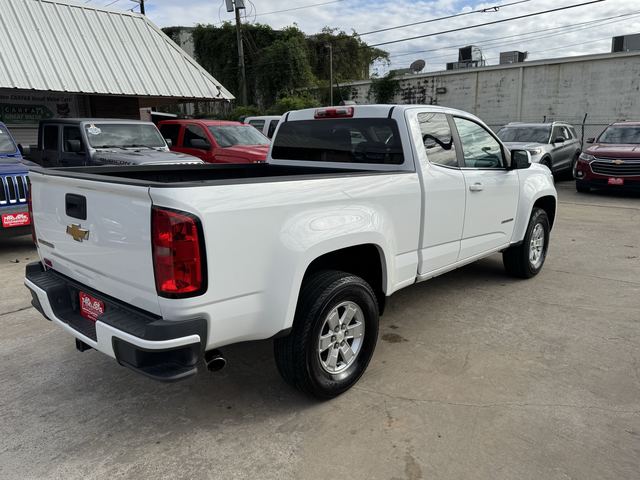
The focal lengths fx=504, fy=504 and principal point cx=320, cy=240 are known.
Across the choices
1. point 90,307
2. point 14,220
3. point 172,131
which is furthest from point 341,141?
point 172,131

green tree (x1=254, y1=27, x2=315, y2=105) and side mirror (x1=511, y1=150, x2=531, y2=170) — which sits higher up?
green tree (x1=254, y1=27, x2=315, y2=105)

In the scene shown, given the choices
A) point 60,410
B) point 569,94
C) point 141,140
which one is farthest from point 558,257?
point 569,94

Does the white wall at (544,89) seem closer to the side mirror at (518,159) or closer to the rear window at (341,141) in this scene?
the side mirror at (518,159)

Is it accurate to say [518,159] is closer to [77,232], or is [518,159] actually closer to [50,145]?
[77,232]

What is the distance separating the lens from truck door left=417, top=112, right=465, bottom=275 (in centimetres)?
378

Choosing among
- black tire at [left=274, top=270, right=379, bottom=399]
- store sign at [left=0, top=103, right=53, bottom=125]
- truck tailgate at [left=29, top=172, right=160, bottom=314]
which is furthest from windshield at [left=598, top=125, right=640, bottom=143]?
store sign at [left=0, top=103, right=53, bottom=125]

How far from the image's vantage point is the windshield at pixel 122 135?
882cm

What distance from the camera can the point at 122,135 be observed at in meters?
9.23

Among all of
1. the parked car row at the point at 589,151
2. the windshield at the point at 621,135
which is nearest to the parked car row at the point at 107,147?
the parked car row at the point at 589,151

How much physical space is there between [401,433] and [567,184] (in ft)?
46.2

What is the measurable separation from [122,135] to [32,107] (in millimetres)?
5851

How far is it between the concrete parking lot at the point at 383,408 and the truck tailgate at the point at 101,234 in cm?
83

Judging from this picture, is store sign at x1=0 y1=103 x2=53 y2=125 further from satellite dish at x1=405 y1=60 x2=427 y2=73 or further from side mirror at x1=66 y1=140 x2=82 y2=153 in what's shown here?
satellite dish at x1=405 y1=60 x2=427 y2=73

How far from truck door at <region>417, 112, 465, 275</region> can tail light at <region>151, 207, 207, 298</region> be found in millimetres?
1933
